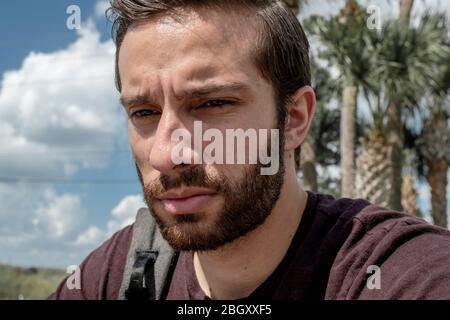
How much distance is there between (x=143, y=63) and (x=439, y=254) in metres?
1.09

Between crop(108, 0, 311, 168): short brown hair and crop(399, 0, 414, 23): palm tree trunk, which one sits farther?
crop(399, 0, 414, 23): palm tree trunk

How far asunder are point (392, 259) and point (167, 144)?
2.47 feet

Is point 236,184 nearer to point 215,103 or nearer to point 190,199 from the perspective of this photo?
point 190,199

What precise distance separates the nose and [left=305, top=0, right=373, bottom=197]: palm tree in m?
8.09

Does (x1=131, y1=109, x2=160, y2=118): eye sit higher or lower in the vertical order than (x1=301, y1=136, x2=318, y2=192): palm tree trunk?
lower

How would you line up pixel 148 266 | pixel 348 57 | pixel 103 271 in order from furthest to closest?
pixel 348 57 → pixel 103 271 → pixel 148 266

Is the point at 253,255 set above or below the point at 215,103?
below

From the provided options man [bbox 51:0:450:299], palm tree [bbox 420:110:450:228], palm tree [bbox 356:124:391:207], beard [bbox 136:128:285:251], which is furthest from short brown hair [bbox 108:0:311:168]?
palm tree [bbox 420:110:450:228]

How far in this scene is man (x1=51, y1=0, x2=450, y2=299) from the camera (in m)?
1.76

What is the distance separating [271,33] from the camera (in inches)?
84.6

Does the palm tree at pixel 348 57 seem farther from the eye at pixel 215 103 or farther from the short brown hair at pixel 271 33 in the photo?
the eye at pixel 215 103

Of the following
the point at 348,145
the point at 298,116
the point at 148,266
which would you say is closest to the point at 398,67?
the point at 348,145

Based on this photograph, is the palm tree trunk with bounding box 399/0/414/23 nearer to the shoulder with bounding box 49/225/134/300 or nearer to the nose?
the shoulder with bounding box 49/225/134/300
